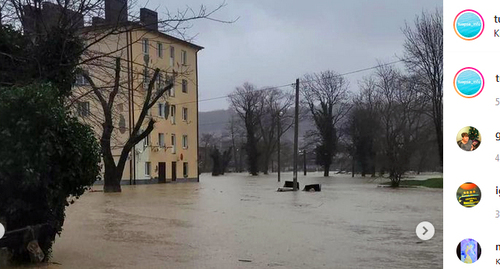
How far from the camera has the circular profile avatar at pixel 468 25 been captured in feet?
6.46

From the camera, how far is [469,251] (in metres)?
2.00

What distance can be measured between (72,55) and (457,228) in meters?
5.33

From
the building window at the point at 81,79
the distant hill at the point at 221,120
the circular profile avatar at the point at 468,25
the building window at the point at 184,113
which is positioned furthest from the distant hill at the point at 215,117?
the circular profile avatar at the point at 468,25

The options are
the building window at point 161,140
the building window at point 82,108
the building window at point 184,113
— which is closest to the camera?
the building window at point 82,108

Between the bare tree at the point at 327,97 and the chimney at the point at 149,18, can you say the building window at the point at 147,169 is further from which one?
the chimney at the point at 149,18

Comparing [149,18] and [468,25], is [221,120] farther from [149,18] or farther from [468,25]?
[468,25]

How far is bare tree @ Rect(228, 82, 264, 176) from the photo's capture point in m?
30.1

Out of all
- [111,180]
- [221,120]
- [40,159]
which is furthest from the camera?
[111,180]

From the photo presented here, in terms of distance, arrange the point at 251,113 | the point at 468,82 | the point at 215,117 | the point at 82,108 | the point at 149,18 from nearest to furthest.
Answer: the point at 468,82 → the point at 149,18 → the point at 82,108 → the point at 215,117 → the point at 251,113

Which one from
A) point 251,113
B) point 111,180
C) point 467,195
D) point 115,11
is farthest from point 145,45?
point 251,113

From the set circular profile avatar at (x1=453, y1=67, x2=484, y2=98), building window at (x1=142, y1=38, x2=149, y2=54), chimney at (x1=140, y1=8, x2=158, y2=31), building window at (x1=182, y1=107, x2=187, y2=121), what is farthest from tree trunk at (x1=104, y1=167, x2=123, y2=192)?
circular profile avatar at (x1=453, y1=67, x2=484, y2=98)

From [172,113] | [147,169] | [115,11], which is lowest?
[147,169]

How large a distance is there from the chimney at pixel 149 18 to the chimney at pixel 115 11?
8.4 inches

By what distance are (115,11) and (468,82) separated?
551 centimetres
